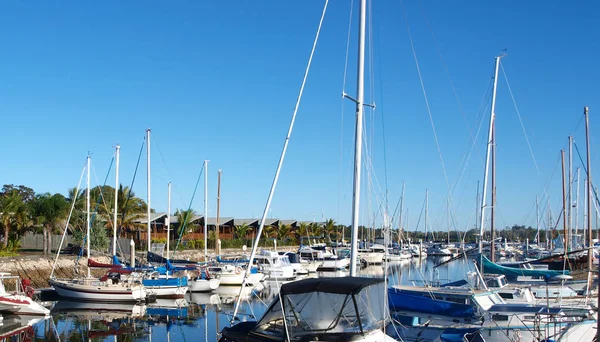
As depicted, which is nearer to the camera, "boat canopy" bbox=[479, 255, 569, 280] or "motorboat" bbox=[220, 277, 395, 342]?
"motorboat" bbox=[220, 277, 395, 342]

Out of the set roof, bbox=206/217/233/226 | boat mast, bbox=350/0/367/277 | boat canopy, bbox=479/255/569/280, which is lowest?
boat canopy, bbox=479/255/569/280

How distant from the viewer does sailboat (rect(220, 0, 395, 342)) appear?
48.1 feet

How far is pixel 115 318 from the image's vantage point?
30.4 metres

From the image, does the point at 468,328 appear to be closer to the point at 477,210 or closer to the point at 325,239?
the point at 477,210

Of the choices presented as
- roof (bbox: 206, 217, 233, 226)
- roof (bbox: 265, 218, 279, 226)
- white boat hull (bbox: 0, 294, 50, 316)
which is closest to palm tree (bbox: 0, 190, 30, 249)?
white boat hull (bbox: 0, 294, 50, 316)

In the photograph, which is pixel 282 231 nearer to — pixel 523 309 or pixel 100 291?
pixel 100 291

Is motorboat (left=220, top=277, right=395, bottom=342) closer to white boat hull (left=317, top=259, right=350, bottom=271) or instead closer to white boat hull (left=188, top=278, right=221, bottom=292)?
white boat hull (left=188, top=278, right=221, bottom=292)

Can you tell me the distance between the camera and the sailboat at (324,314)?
14656mm

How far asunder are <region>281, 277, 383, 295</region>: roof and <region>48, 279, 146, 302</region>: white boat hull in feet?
75.4

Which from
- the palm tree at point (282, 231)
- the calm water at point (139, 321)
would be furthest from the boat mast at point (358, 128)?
the palm tree at point (282, 231)

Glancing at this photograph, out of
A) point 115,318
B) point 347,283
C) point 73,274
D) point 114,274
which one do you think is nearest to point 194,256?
point 73,274

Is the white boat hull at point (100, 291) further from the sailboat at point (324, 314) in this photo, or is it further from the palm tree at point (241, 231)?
the palm tree at point (241, 231)

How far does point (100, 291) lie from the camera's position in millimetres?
35719

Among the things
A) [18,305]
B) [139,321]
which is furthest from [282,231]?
[18,305]
